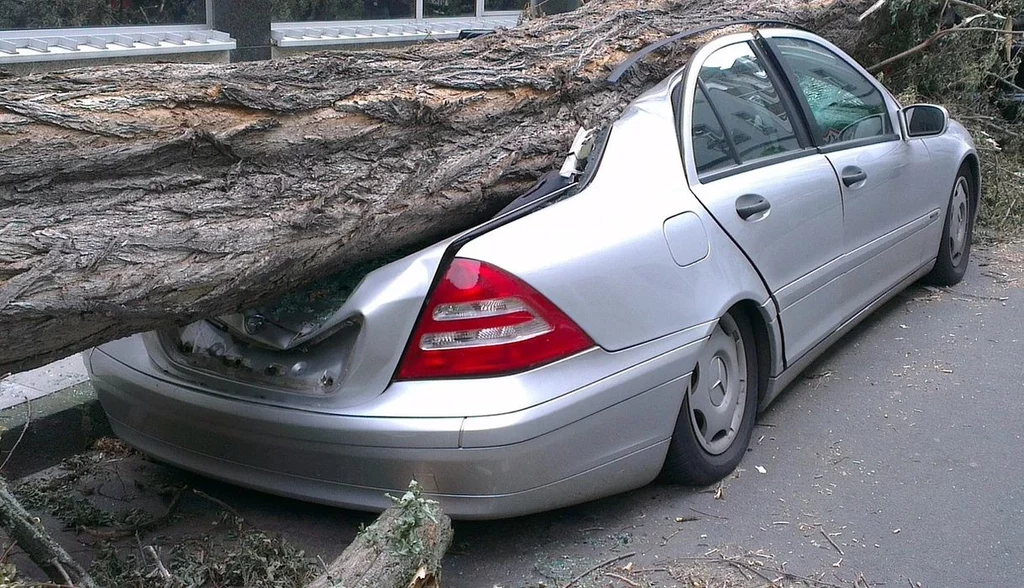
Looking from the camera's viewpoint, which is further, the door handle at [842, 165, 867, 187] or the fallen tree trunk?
the door handle at [842, 165, 867, 187]

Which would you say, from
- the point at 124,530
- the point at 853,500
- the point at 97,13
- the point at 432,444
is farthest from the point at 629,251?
the point at 97,13

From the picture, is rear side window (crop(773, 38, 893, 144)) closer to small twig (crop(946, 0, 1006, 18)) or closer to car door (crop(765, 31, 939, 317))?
car door (crop(765, 31, 939, 317))

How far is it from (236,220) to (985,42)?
670 centimetres

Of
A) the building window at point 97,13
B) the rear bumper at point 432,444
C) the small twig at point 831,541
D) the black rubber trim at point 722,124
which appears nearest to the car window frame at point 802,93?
the black rubber trim at point 722,124

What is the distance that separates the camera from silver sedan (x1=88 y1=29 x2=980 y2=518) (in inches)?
125

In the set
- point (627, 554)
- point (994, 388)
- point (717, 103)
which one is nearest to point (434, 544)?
point (627, 554)

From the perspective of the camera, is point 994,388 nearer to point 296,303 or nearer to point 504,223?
point 504,223

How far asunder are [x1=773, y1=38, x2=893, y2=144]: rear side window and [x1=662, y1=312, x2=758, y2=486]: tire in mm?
1185

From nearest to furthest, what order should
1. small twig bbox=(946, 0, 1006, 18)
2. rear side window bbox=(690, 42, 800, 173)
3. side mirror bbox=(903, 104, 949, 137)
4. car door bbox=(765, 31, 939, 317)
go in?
1. rear side window bbox=(690, 42, 800, 173)
2. car door bbox=(765, 31, 939, 317)
3. side mirror bbox=(903, 104, 949, 137)
4. small twig bbox=(946, 0, 1006, 18)

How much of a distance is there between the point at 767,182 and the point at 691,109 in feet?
1.38

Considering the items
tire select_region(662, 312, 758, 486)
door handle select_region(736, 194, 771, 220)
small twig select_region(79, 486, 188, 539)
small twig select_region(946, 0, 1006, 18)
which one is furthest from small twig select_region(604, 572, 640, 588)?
small twig select_region(946, 0, 1006, 18)

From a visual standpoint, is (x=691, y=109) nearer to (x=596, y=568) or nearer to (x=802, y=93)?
(x=802, y=93)

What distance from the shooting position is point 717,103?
4242mm

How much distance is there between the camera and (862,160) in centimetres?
489
